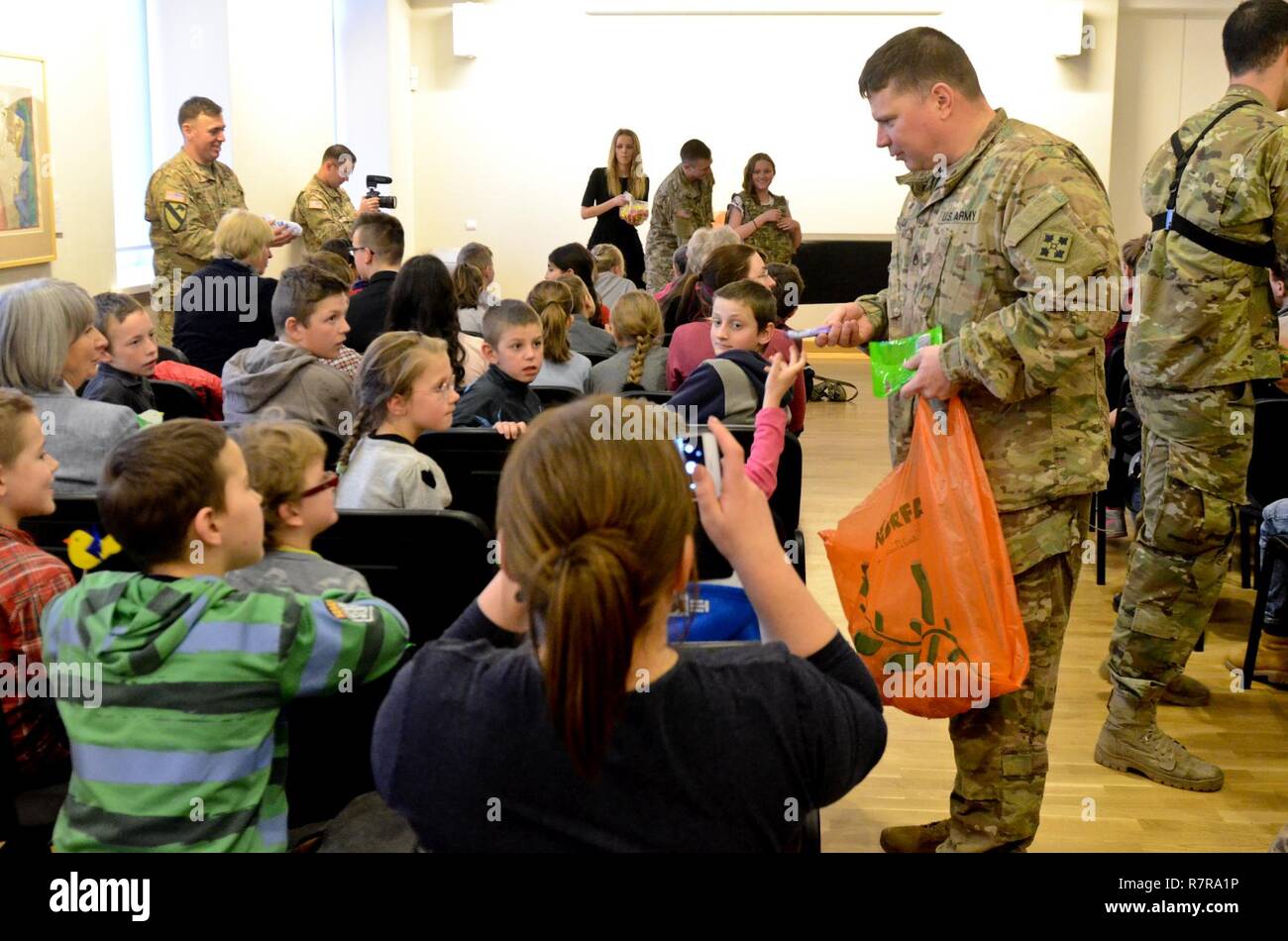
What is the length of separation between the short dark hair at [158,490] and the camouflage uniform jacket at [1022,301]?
4.43 ft

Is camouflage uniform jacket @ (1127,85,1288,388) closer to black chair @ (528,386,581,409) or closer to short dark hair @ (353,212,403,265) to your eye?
A: black chair @ (528,386,581,409)

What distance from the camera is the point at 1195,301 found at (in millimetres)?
3314

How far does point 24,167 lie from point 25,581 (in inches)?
183

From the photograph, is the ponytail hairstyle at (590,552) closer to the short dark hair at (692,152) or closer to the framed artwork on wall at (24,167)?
the framed artwork on wall at (24,167)

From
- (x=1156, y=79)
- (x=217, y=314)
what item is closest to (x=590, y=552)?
(x=217, y=314)

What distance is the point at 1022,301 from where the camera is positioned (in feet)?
7.97

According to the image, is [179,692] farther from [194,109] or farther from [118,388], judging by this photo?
[194,109]

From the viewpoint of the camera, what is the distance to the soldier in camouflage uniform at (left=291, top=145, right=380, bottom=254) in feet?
31.8

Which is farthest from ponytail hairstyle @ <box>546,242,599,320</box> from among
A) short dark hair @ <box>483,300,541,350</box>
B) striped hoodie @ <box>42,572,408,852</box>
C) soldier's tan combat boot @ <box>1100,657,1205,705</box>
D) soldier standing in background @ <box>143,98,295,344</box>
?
striped hoodie @ <box>42,572,408,852</box>

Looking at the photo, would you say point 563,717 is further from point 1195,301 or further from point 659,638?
point 1195,301
